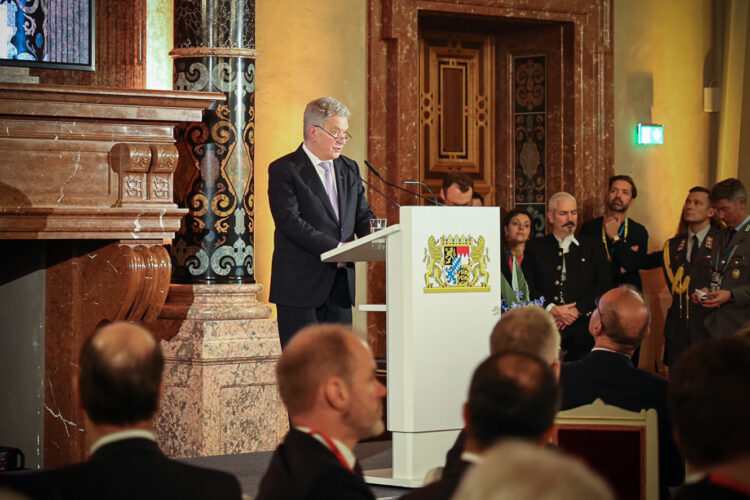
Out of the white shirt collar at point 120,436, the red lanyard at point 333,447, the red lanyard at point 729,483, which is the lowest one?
the red lanyard at point 333,447

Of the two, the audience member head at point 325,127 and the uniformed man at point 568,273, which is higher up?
the audience member head at point 325,127

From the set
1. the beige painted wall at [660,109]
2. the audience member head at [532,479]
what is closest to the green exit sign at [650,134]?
the beige painted wall at [660,109]

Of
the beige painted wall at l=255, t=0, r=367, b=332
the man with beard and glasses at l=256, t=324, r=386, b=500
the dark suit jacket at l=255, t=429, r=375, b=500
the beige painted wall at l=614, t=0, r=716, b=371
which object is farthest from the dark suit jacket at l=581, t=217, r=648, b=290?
the dark suit jacket at l=255, t=429, r=375, b=500

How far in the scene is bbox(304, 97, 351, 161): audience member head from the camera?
4883 mm

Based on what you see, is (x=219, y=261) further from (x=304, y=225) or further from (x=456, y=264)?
(x=456, y=264)

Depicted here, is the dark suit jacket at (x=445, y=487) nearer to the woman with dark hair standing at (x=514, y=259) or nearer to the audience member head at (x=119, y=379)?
the audience member head at (x=119, y=379)

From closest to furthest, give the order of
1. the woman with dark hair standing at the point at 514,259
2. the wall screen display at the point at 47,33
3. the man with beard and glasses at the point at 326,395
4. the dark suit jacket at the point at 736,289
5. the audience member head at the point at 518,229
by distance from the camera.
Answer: the man with beard and glasses at the point at 326,395 → the wall screen display at the point at 47,33 → the woman with dark hair standing at the point at 514,259 → the dark suit jacket at the point at 736,289 → the audience member head at the point at 518,229

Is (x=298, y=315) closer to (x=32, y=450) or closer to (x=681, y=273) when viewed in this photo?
(x=32, y=450)

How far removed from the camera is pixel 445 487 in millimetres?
2002

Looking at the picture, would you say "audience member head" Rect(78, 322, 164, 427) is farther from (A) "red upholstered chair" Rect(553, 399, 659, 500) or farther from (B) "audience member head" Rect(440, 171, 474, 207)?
(B) "audience member head" Rect(440, 171, 474, 207)

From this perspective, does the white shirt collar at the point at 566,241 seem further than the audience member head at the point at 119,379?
Yes

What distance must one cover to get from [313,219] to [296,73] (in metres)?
1.94

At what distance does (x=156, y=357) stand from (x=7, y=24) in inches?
144

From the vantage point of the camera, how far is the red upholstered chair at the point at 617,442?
9.93 feet
